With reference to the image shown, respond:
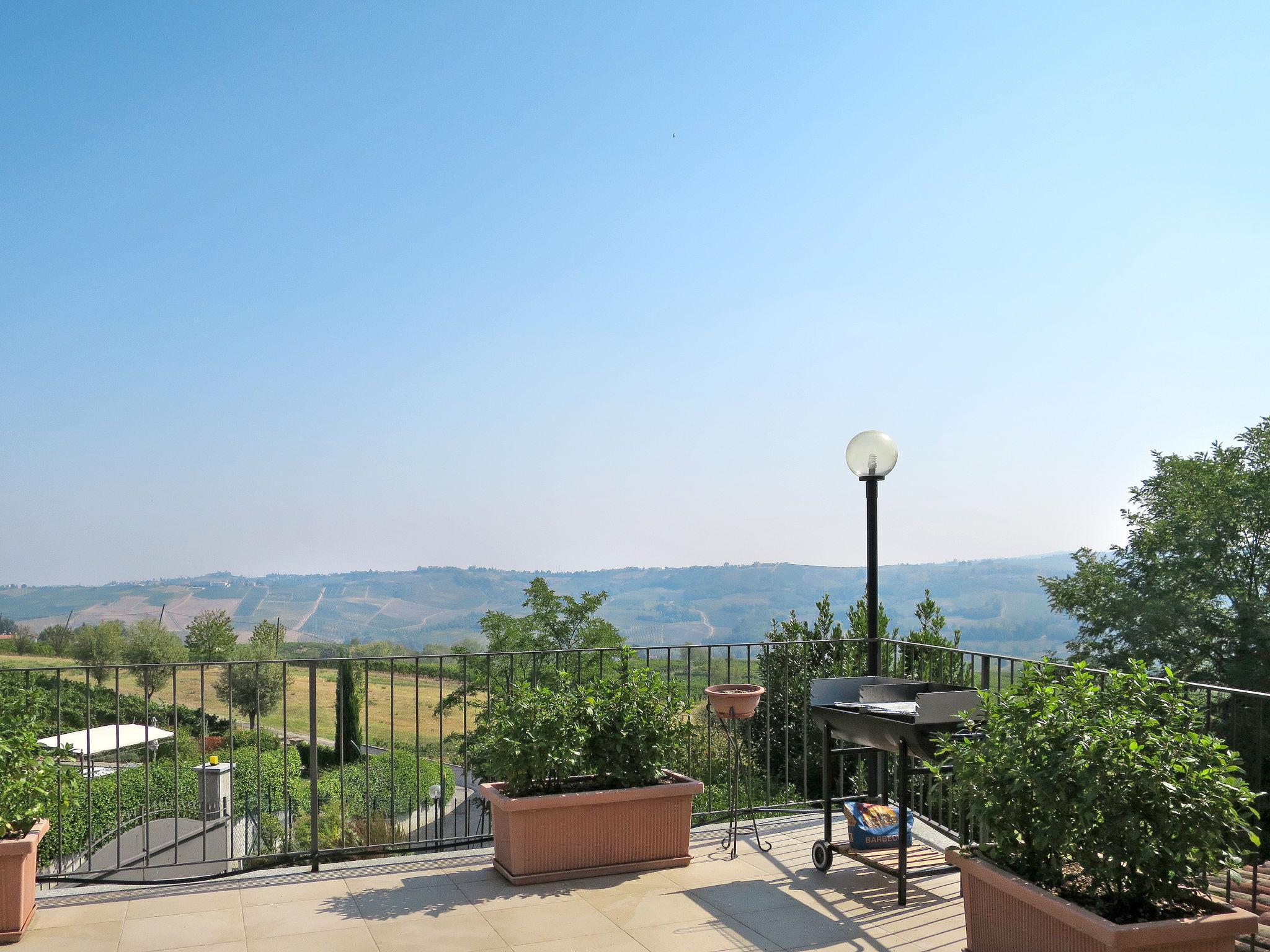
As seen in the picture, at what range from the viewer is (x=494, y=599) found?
7794cm

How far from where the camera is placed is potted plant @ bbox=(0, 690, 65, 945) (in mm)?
3363

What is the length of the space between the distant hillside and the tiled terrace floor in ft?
139

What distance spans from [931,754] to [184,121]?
1206 cm

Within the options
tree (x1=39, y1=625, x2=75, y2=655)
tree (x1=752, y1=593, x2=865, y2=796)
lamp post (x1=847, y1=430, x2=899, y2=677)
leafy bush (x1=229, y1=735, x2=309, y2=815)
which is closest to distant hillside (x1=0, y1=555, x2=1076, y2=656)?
tree (x1=39, y1=625, x2=75, y2=655)

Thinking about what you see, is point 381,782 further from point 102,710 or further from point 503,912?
point 503,912

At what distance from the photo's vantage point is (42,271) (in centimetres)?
4572

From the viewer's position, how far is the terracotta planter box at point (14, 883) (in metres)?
3.35

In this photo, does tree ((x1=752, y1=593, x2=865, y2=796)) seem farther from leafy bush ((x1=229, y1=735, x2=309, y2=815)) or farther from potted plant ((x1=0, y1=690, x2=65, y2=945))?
leafy bush ((x1=229, y1=735, x2=309, y2=815))

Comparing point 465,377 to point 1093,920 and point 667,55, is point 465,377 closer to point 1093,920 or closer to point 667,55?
point 667,55

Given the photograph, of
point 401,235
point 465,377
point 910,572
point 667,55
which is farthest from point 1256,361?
point 667,55

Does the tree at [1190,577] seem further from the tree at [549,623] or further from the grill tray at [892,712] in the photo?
the grill tray at [892,712]

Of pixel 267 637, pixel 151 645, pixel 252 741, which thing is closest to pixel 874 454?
pixel 252 741

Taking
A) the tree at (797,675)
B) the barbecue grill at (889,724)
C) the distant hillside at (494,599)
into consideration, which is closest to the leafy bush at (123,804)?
the tree at (797,675)

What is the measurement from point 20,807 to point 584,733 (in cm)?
216
